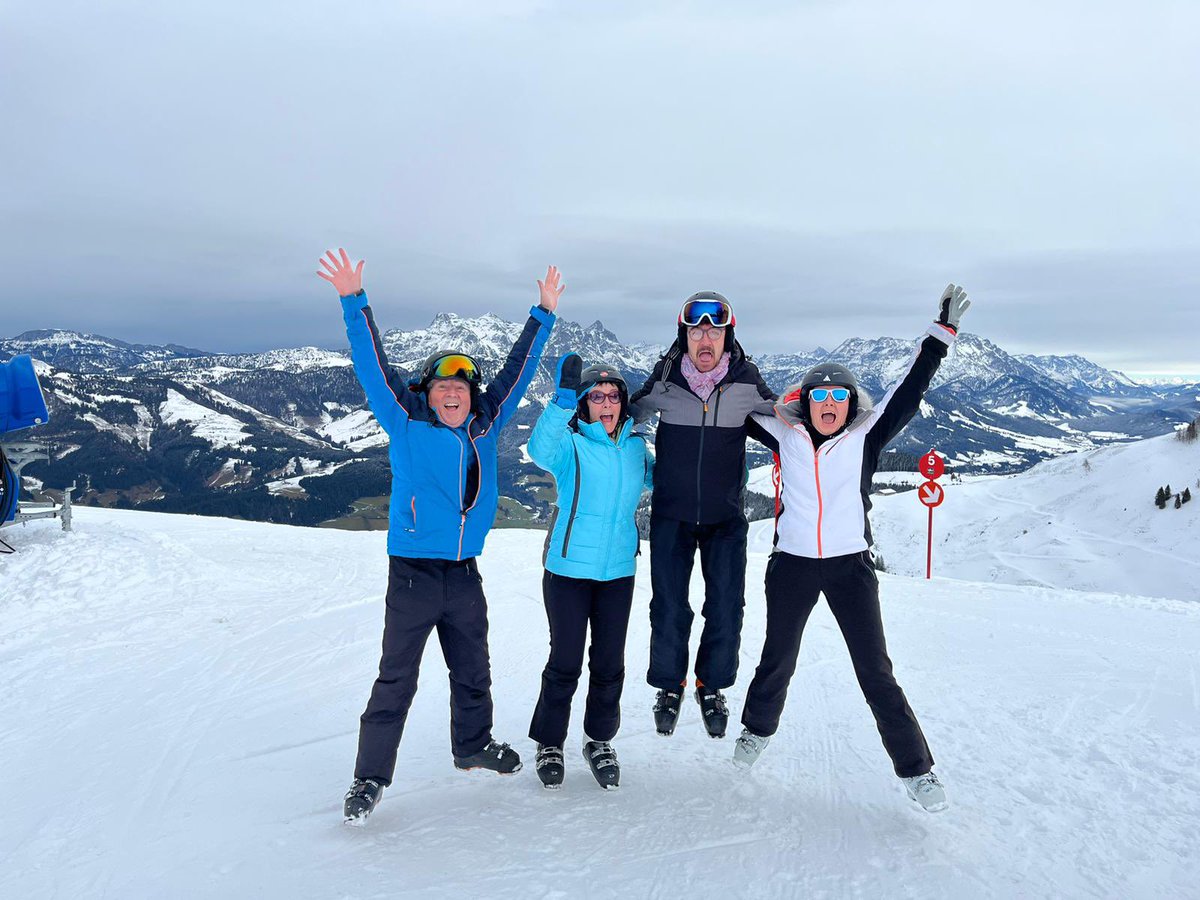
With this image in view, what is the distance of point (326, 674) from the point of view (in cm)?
675

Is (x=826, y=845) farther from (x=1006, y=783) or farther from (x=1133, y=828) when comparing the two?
(x=1133, y=828)

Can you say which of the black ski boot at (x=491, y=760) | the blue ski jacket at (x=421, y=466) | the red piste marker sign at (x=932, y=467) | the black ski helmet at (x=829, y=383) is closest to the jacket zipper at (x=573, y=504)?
the blue ski jacket at (x=421, y=466)

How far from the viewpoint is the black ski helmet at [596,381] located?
426 cm

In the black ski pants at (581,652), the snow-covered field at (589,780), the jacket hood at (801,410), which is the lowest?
the snow-covered field at (589,780)

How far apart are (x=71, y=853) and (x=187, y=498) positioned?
17671 centimetres

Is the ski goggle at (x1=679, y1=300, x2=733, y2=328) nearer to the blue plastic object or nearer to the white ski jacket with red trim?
the white ski jacket with red trim

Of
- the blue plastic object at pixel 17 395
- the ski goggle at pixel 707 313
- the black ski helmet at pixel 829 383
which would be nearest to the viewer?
the black ski helmet at pixel 829 383

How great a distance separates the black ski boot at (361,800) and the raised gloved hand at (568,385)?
2616 mm

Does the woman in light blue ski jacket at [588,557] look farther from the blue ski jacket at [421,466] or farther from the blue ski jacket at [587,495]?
the blue ski jacket at [421,466]

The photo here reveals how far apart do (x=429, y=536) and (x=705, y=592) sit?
2023 millimetres

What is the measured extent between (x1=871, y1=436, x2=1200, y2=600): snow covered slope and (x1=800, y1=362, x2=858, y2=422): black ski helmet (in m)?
24.6

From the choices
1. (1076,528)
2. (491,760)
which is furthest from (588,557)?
(1076,528)

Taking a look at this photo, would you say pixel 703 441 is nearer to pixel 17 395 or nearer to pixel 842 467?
pixel 842 467

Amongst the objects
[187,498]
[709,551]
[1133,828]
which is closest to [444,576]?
[709,551]
